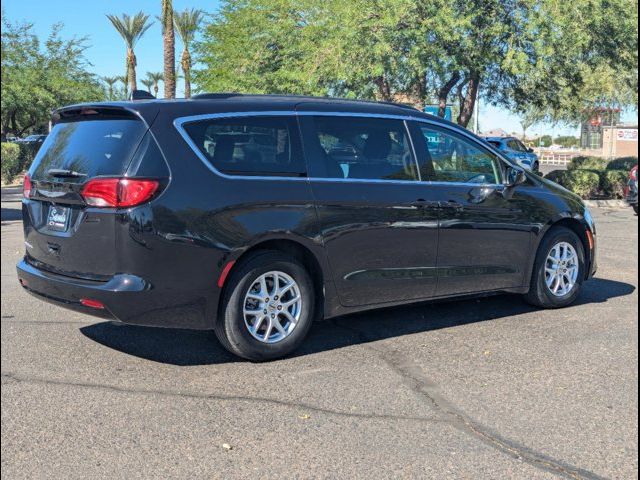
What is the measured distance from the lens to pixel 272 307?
16.7 ft

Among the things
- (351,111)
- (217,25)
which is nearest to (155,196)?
(351,111)

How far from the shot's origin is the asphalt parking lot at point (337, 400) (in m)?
3.54

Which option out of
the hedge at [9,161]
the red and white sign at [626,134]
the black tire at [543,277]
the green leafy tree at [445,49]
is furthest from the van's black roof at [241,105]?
the red and white sign at [626,134]

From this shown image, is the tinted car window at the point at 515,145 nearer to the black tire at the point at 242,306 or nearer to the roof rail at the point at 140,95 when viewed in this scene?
the roof rail at the point at 140,95

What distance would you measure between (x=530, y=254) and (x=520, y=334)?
0.93 meters

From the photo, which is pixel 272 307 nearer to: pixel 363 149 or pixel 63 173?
pixel 363 149

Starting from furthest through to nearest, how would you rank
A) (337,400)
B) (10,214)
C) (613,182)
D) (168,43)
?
(168,43) → (613,182) → (10,214) → (337,400)

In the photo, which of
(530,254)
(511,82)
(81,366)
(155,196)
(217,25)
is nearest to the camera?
(155,196)

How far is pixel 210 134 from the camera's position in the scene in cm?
492

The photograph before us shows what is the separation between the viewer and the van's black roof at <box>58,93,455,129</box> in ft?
15.9

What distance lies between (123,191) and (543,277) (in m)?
3.98

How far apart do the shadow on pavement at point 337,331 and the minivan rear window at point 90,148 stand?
1.36 metres

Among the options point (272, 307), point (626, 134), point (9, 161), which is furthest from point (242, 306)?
point (626, 134)

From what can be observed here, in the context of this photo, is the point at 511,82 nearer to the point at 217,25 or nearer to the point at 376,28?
the point at 376,28
